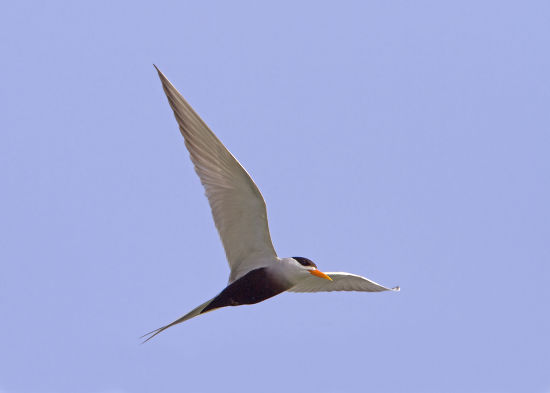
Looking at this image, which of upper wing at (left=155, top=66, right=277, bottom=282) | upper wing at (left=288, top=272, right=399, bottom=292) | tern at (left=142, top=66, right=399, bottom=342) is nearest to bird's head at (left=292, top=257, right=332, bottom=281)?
tern at (left=142, top=66, right=399, bottom=342)

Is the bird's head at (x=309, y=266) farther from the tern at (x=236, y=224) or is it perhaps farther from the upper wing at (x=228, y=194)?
the upper wing at (x=228, y=194)

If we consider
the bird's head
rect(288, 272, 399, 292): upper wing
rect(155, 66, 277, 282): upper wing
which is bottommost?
rect(288, 272, 399, 292): upper wing

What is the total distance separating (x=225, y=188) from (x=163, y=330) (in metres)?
1.99

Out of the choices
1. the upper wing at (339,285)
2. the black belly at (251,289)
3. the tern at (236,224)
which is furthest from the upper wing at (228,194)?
the upper wing at (339,285)

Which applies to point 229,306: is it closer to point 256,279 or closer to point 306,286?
point 256,279

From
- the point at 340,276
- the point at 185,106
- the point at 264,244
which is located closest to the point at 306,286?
the point at 340,276

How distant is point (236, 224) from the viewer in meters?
11.8

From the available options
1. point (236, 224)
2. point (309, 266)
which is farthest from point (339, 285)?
point (236, 224)

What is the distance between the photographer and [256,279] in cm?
1172

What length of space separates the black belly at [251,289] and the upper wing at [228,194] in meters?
0.19

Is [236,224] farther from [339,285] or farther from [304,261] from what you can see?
[339,285]

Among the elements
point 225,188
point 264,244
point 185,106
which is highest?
point 185,106

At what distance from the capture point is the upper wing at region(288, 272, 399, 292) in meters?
12.7

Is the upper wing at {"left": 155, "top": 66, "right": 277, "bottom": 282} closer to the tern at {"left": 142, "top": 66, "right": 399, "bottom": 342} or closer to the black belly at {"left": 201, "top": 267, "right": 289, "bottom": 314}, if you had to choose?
the tern at {"left": 142, "top": 66, "right": 399, "bottom": 342}
